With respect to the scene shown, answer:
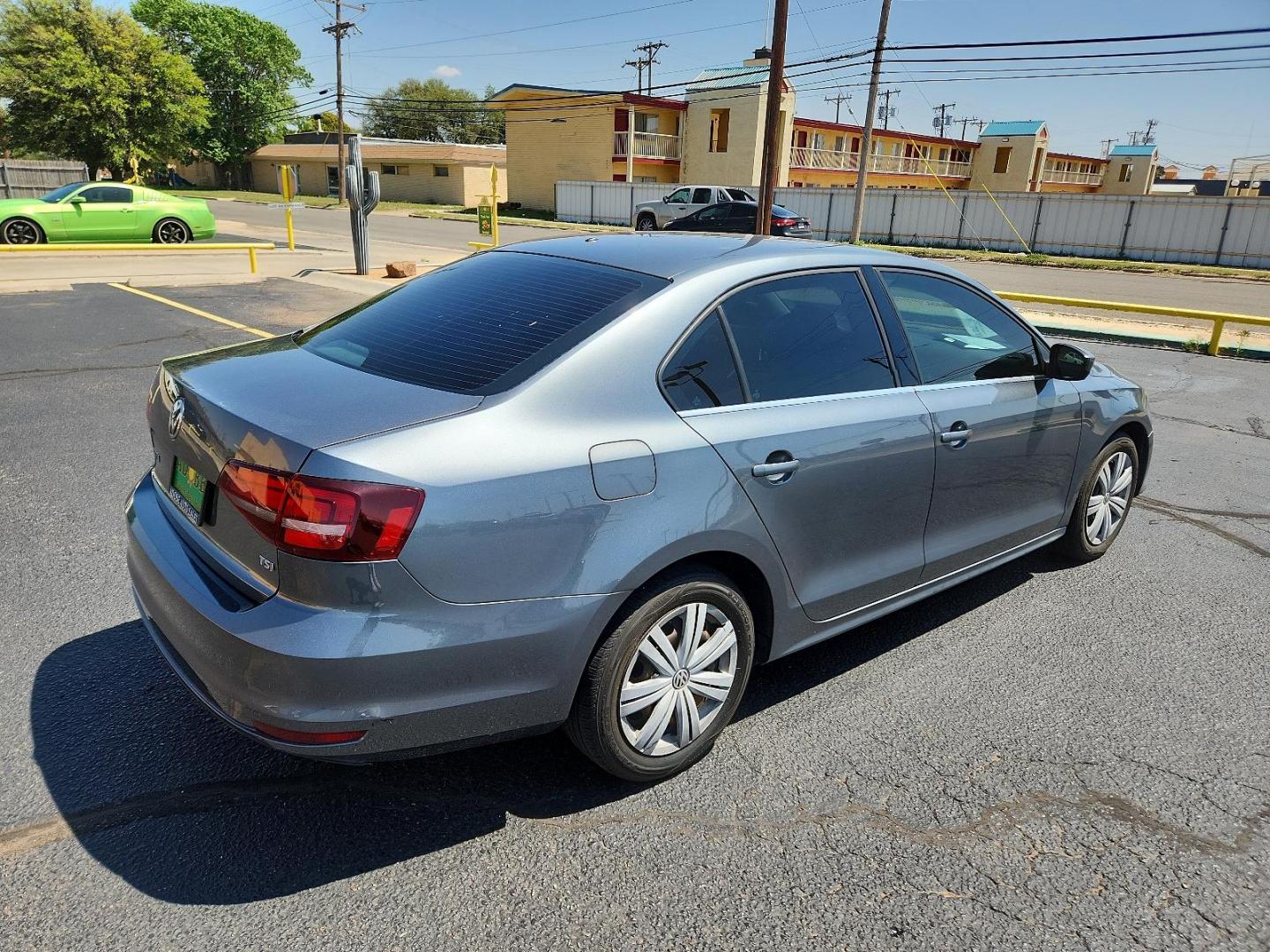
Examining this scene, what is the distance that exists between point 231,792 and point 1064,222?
35.5 metres

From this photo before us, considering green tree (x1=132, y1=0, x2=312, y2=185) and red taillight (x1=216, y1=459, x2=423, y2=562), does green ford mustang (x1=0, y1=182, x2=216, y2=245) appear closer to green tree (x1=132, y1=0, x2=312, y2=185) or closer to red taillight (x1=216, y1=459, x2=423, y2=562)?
red taillight (x1=216, y1=459, x2=423, y2=562)

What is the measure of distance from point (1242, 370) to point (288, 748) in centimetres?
1187

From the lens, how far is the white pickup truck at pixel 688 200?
31.6 meters

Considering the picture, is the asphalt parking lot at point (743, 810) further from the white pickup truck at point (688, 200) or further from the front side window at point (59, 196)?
the white pickup truck at point (688, 200)

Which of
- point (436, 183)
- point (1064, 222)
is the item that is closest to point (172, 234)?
point (1064, 222)

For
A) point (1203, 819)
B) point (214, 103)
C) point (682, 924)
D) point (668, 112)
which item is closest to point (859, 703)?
point (1203, 819)

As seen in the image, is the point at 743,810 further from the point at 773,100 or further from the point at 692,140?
the point at 692,140

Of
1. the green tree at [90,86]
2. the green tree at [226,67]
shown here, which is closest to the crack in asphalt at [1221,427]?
the green tree at [90,86]

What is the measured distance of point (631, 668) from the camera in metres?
2.63

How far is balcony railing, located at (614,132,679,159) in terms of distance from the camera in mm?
47281

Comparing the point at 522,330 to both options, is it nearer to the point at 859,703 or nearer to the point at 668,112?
the point at 859,703

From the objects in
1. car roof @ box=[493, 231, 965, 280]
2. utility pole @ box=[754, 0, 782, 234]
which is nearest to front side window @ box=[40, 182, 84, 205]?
utility pole @ box=[754, 0, 782, 234]

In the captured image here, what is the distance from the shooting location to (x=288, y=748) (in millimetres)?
2248

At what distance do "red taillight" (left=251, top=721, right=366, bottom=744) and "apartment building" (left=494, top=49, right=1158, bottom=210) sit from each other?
4431 cm
